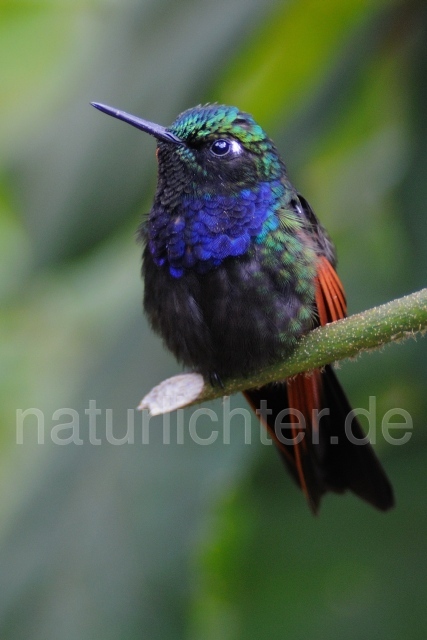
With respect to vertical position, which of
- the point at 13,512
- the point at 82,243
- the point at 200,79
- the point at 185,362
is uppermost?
the point at 200,79

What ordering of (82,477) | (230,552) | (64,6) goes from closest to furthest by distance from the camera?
(82,477)
(230,552)
(64,6)

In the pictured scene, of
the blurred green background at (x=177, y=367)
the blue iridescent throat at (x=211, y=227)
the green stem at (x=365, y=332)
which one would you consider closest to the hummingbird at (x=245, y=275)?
the blue iridescent throat at (x=211, y=227)

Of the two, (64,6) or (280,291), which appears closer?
(280,291)

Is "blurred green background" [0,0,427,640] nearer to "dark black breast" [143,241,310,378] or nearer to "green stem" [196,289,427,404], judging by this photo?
"dark black breast" [143,241,310,378]

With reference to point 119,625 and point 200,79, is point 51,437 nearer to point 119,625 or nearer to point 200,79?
point 119,625

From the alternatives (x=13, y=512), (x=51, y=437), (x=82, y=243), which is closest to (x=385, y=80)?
(x=82, y=243)
